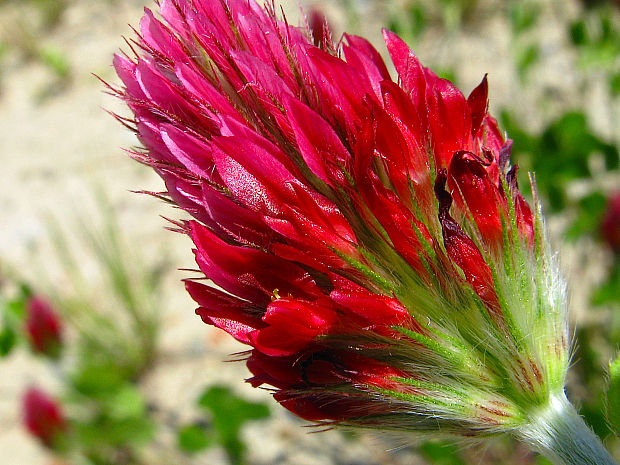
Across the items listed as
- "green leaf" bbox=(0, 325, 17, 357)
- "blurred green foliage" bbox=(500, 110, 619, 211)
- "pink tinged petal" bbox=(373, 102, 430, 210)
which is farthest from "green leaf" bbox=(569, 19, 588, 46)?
"green leaf" bbox=(0, 325, 17, 357)

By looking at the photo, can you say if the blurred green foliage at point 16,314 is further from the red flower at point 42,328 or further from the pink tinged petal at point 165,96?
the pink tinged petal at point 165,96

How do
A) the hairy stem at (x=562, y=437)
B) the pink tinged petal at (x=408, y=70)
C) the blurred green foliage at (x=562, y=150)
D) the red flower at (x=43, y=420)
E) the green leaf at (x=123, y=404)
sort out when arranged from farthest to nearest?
→ the green leaf at (x=123, y=404), the red flower at (x=43, y=420), the blurred green foliage at (x=562, y=150), the pink tinged petal at (x=408, y=70), the hairy stem at (x=562, y=437)

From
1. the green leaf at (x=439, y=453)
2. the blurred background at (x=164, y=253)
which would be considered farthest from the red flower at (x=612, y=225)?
the green leaf at (x=439, y=453)

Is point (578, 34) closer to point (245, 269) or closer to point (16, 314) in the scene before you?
point (245, 269)

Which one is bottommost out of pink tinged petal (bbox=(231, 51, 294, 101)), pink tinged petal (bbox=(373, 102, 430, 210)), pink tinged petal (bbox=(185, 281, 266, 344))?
pink tinged petal (bbox=(185, 281, 266, 344))

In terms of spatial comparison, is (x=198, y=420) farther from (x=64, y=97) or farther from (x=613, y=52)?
(x=64, y=97)

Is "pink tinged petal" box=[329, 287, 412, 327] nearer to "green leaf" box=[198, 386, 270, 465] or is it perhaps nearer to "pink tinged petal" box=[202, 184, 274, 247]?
"pink tinged petal" box=[202, 184, 274, 247]
